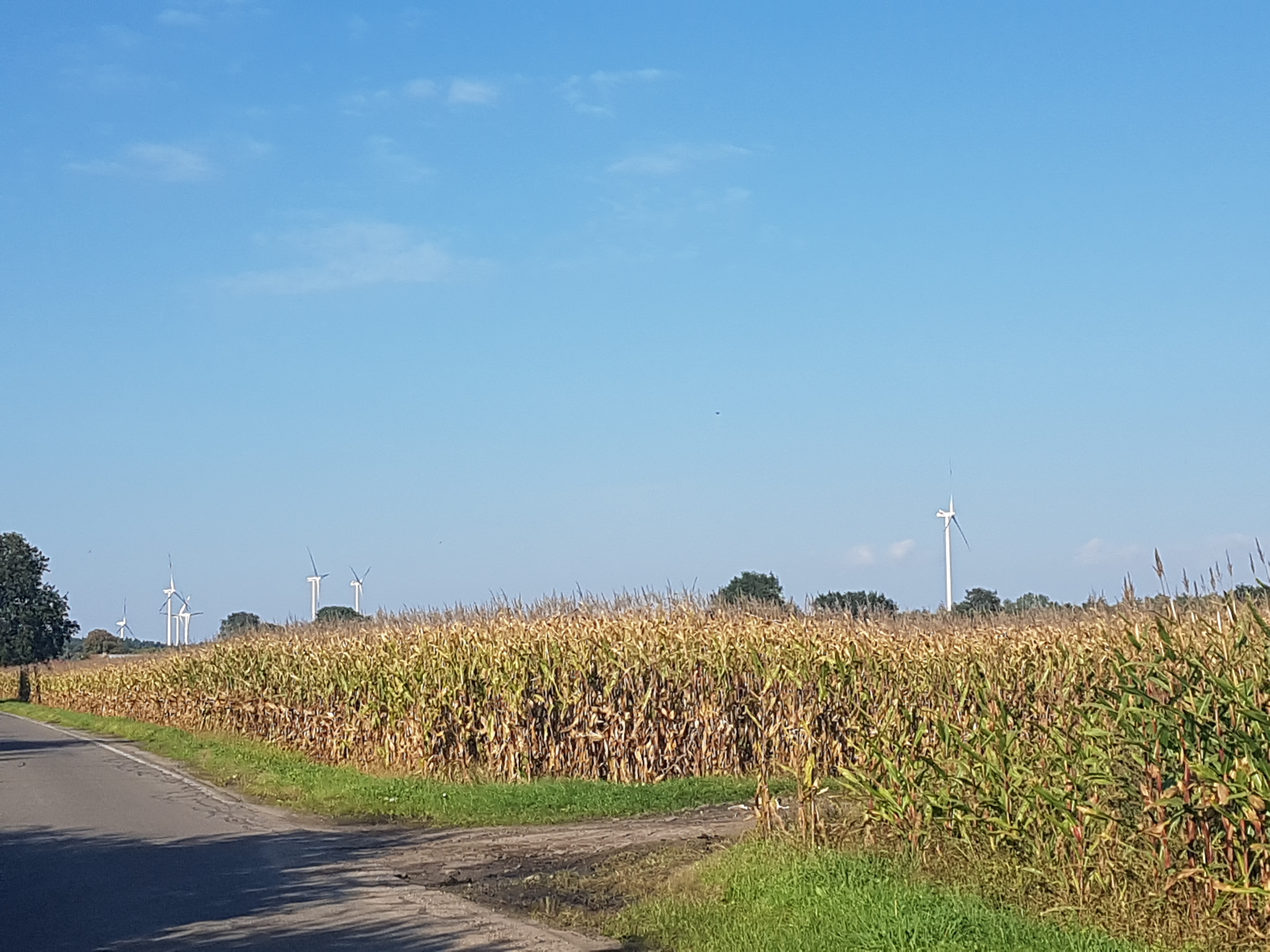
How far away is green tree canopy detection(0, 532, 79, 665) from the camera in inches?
3698

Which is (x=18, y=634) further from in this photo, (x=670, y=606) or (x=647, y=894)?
(x=647, y=894)

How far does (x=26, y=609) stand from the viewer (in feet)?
313

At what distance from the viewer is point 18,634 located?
94312 mm

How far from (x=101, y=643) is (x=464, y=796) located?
108377 millimetres

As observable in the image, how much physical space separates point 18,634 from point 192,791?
82.2 m

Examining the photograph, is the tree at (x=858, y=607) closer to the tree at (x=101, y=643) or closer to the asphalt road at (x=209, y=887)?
the asphalt road at (x=209, y=887)

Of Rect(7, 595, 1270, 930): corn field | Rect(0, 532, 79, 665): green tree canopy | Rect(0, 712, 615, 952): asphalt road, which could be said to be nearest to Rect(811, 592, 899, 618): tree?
Rect(7, 595, 1270, 930): corn field

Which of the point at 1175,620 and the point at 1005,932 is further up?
the point at 1175,620

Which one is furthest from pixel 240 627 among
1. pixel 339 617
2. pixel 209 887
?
pixel 209 887

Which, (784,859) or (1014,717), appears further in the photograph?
(1014,717)

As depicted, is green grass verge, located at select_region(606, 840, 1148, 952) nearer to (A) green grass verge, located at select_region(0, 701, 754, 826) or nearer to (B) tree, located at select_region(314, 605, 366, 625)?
(A) green grass verge, located at select_region(0, 701, 754, 826)

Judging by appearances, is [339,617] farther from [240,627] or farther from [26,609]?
[26,609]

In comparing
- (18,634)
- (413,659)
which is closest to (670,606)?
(413,659)

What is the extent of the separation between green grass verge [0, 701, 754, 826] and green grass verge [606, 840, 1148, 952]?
20.9 feet
